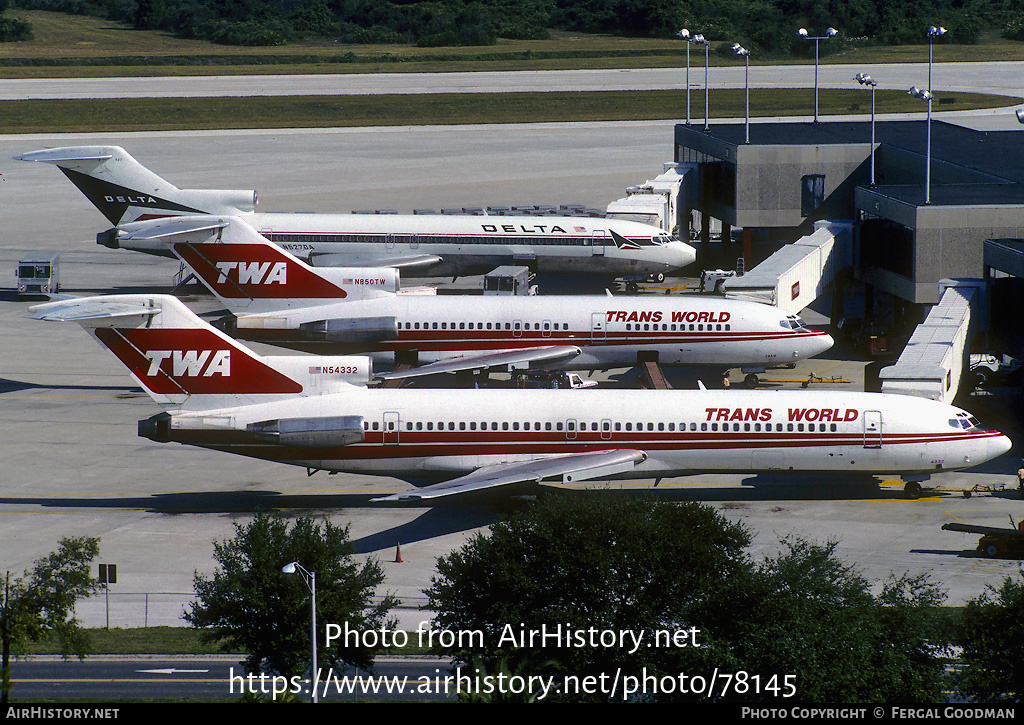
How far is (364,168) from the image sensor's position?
12038 cm

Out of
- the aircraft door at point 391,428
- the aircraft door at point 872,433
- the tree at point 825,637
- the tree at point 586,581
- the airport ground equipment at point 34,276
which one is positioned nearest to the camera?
the tree at point 825,637

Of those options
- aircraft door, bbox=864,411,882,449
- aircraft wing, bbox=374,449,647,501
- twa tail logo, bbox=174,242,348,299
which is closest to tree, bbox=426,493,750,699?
aircraft wing, bbox=374,449,647,501

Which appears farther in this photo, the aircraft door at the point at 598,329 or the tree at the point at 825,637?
the aircraft door at the point at 598,329

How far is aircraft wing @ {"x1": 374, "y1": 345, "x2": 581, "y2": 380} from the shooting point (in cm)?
5350

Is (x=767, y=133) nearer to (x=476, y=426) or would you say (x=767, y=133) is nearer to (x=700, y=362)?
(x=700, y=362)

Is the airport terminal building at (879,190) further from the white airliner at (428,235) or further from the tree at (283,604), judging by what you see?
the tree at (283,604)

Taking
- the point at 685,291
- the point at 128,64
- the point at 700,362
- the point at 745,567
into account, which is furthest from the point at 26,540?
the point at 128,64

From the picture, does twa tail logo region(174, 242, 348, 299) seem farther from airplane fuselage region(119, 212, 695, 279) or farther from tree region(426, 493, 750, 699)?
tree region(426, 493, 750, 699)

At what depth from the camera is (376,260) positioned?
72438mm

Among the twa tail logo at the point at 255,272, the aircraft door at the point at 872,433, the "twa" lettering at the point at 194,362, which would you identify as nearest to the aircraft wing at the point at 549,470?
the aircraft door at the point at 872,433

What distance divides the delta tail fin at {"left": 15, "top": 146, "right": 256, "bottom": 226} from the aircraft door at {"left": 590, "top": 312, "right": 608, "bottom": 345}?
27.6 meters

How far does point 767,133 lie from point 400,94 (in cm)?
8414

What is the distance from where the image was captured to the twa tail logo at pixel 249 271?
57.3 metres

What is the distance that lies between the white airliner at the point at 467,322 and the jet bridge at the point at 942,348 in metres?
5.37
